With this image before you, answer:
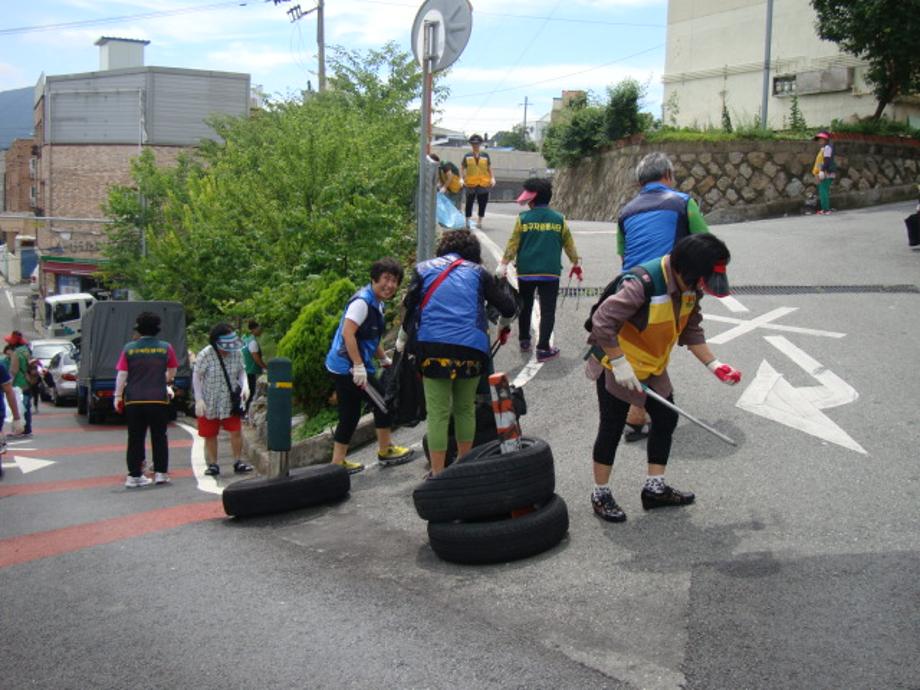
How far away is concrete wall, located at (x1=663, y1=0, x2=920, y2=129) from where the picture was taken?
2695cm

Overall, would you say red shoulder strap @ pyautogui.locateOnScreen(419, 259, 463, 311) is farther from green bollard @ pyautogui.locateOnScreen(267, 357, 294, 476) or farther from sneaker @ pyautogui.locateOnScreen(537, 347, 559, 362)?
sneaker @ pyautogui.locateOnScreen(537, 347, 559, 362)

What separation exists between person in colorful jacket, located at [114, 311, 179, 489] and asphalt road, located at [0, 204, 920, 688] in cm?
118

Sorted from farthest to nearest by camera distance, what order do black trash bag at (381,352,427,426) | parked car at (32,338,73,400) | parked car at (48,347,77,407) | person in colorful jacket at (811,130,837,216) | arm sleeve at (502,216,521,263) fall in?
parked car at (32,338,73,400)
parked car at (48,347,77,407)
person in colorful jacket at (811,130,837,216)
arm sleeve at (502,216,521,263)
black trash bag at (381,352,427,426)

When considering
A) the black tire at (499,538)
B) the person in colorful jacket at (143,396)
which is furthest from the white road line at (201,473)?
the black tire at (499,538)

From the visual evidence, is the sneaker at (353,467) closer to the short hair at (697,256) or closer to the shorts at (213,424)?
the shorts at (213,424)

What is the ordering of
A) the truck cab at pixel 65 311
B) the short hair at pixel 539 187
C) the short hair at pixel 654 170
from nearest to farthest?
the short hair at pixel 654 170
the short hair at pixel 539 187
the truck cab at pixel 65 311

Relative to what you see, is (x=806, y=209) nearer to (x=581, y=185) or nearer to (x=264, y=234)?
(x=581, y=185)

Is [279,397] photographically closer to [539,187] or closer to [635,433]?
[635,433]

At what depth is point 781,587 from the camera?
4.63 meters

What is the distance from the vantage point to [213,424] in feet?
35.5

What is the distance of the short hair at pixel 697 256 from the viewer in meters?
5.41

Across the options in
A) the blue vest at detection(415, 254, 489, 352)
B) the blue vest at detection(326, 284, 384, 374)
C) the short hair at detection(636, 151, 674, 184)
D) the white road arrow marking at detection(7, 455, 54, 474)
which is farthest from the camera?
the white road arrow marking at detection(7, 455, 54, 474)

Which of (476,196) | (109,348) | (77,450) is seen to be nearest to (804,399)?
(77,450)

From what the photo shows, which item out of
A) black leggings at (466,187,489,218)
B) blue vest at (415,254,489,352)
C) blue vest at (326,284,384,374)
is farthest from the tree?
blue vest at (415,254,489,352)
